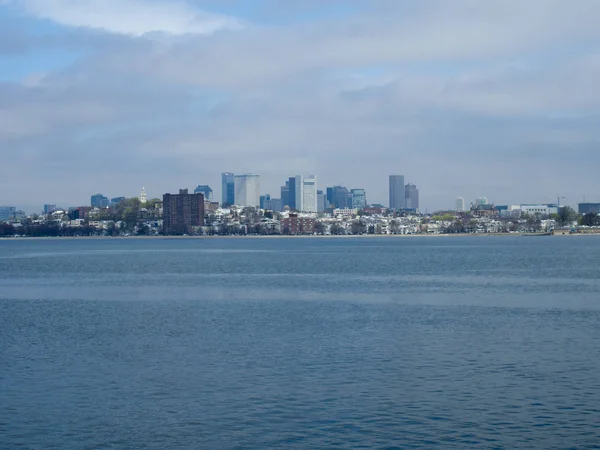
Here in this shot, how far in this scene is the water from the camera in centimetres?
1534

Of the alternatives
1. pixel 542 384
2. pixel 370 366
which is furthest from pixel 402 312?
pixel 542 384

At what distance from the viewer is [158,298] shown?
40.8m

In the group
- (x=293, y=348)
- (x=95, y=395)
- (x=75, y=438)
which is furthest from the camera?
(x=293, y=348)

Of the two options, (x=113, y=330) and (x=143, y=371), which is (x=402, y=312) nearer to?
(x=113, y=330)

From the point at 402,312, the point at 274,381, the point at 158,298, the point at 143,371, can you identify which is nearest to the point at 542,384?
the point at 274,381

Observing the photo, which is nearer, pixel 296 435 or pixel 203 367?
pixel 296 435

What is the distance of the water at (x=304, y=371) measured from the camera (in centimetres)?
1534

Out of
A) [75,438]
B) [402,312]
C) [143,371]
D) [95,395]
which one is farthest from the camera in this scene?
[402,312]

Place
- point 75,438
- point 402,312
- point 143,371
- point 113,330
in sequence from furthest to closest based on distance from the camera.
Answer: point 402,312 → point 113,330 → point 143,371 → point 75,438

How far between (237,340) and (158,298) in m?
16.2

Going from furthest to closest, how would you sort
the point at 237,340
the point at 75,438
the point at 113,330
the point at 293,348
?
the point at 113,330, the point at 237,340, the point at 293,348, the point at 75,438

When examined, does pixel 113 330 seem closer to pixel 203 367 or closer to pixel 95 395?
pixel 203 367

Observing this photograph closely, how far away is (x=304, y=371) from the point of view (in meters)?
20.3

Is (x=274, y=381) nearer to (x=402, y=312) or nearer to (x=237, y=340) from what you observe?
(x=237, y=340)
